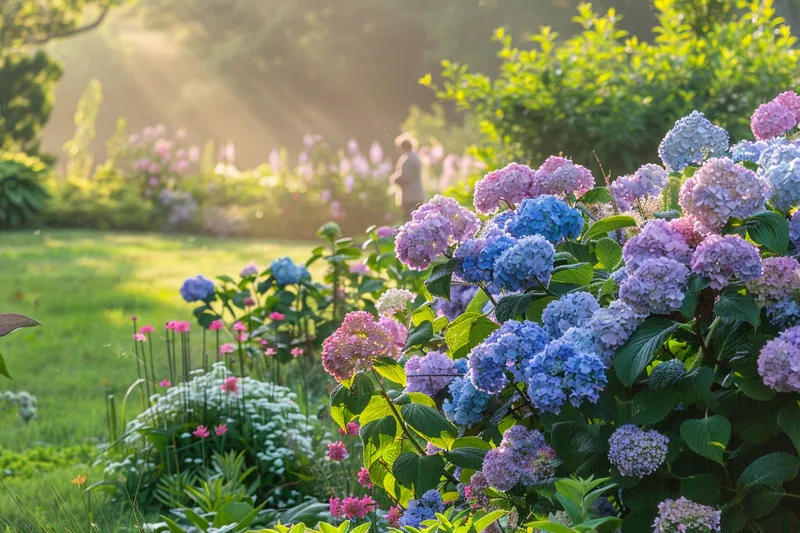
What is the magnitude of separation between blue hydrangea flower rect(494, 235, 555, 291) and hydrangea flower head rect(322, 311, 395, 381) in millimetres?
393

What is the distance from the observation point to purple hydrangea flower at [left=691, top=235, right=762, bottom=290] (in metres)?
1.88

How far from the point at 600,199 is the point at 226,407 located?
1981 mm

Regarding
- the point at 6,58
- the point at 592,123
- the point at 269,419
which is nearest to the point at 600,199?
the point at 269,419

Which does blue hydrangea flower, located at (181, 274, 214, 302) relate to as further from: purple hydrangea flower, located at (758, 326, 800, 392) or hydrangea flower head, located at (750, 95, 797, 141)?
purple hydrangea flower, located at (758, 326, 800, 392)

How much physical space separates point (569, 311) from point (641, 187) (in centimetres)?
74

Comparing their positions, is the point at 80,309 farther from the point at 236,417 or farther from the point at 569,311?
the point at 569,311

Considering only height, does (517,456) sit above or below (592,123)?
below

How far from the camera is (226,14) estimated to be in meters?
32.9

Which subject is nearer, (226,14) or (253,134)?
(226,14)

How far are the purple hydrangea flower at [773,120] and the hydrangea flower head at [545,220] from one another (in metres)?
0.79

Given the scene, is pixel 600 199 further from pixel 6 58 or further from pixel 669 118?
pixel 6 58

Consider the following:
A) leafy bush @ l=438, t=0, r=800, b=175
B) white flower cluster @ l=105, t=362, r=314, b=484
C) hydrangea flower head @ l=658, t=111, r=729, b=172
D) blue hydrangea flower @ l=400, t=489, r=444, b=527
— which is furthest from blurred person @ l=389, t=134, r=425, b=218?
blue hydrangea flower @ l=400, t=489, r=444, b=527

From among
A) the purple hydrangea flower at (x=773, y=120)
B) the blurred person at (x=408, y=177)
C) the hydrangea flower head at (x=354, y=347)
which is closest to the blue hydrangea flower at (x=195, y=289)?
the hydrangea flower head at (x=354, y=347)

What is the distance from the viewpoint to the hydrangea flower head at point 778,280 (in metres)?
1.94
